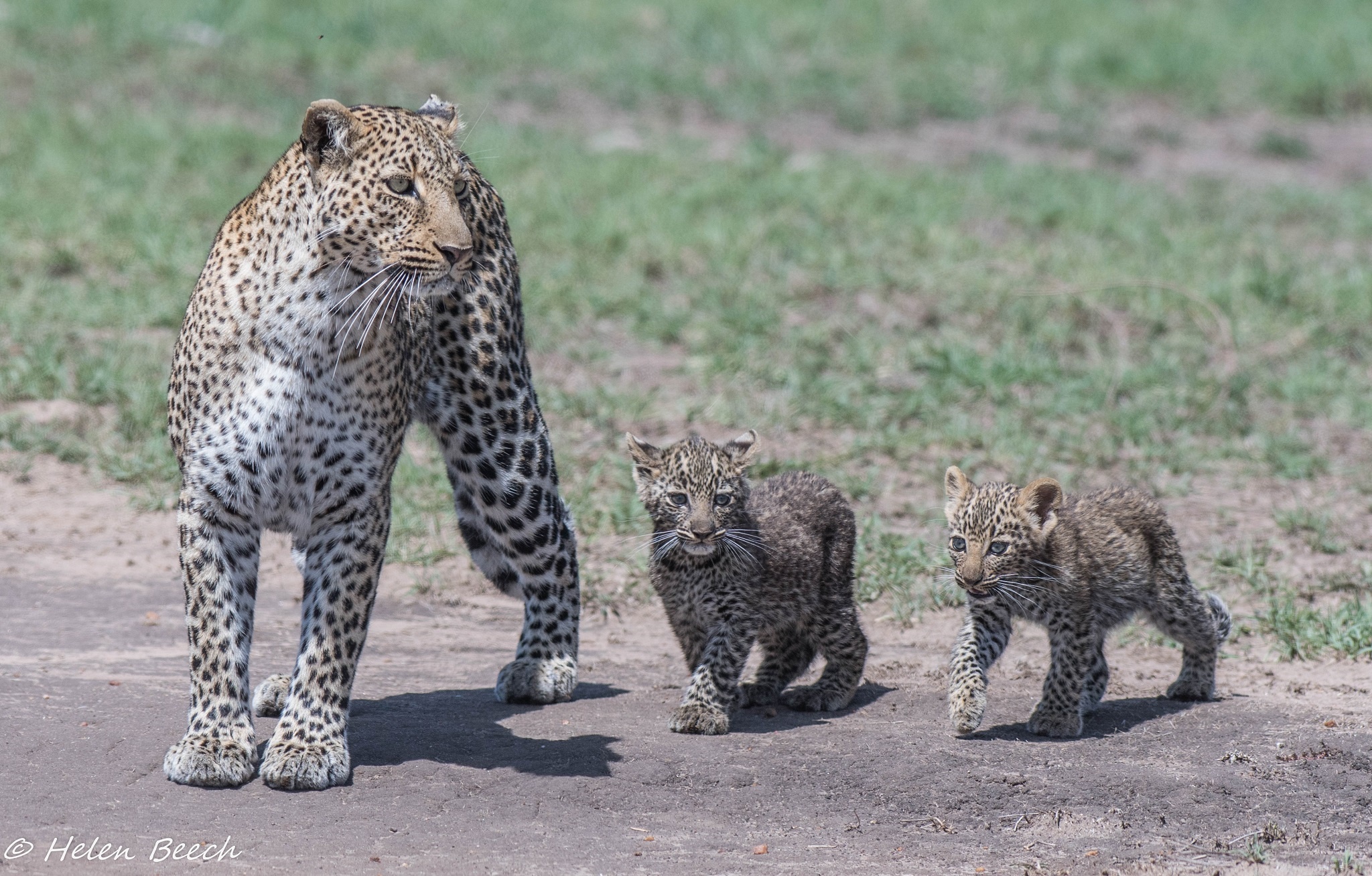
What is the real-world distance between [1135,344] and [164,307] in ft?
23.6

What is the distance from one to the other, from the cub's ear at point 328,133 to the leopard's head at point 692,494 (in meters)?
2.12

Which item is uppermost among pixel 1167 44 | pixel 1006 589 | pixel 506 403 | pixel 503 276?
pixel 1167 44

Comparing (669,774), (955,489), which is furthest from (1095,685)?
(669,774)

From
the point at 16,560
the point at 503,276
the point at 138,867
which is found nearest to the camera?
the point at 138,867

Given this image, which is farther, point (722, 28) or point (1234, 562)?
point (722, 28)

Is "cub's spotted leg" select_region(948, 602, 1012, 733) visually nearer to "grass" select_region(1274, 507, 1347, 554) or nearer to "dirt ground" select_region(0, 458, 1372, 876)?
"dirt ground" select_region(0, 458, 1372, 876)

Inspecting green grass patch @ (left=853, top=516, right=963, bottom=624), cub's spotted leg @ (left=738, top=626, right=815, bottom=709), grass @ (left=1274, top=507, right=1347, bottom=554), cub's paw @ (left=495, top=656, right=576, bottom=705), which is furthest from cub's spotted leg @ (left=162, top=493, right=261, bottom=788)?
grass @ (left=1274, top=507, right=1347, bottom=554)

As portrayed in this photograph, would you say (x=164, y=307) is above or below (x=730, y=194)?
below

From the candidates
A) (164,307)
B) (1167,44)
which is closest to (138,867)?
(164,307)

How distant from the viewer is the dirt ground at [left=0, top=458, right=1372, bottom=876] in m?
5.75

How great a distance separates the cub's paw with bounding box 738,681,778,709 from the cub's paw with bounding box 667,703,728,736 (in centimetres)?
58

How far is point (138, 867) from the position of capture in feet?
17.5

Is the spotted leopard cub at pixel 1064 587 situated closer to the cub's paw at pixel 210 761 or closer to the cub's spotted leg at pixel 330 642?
the cub's spotted leg at pixel 330 642

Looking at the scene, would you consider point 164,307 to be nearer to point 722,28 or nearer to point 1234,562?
point 1234,562
